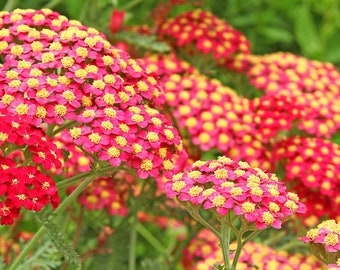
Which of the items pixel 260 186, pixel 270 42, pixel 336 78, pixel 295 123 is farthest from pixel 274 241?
pixel 270 42

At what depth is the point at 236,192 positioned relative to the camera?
2.44 m

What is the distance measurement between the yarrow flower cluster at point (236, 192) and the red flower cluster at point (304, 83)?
1.24m

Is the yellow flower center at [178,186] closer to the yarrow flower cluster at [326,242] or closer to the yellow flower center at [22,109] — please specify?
the yarrow flower cluster at [326,242]

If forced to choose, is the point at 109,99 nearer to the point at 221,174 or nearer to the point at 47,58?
the point at 47,58

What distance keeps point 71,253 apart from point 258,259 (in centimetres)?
91

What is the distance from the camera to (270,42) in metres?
5.49

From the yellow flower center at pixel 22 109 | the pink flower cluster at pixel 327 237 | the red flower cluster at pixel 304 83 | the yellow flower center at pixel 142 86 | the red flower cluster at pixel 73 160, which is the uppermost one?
the yellow flower center at pixel 22 109

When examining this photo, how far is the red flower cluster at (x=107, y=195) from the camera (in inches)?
143

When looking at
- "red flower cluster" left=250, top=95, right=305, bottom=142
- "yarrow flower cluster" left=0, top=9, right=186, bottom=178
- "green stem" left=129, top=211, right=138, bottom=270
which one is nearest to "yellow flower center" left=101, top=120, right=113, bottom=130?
"yarrow flower cluster" left=0, top=9, right=186, bottom=178

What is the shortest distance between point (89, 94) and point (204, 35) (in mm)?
1492

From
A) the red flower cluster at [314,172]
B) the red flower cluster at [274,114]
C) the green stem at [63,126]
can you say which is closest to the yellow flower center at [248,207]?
the green stem at [63,126]

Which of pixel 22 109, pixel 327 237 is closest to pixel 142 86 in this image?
pixel 22 109

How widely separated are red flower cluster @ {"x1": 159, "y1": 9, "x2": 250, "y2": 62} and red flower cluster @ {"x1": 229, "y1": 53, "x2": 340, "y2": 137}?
110 millimetres

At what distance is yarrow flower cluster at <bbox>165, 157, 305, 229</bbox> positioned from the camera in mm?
2428
